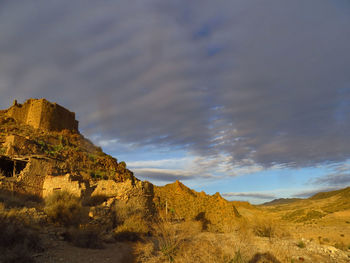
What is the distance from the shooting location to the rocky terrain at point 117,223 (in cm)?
800

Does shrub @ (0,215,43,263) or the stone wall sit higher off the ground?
the stone wall

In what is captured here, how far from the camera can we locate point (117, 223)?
12492mm

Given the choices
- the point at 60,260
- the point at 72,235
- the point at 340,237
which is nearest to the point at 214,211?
the point at 340,237

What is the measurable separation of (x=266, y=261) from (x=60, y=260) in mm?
7267

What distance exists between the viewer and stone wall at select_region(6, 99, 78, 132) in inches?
1410

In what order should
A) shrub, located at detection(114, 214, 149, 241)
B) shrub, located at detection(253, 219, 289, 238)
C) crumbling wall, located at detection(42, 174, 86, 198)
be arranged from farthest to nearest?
shrub, located at detection(253, 219, 289, 238) → crumbling wall, located at detection(42, 174, 86, 198) → shrub, located at detection(114, 214, 149, 241)

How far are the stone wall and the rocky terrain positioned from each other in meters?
4.21

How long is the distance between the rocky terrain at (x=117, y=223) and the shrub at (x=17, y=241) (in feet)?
0.08

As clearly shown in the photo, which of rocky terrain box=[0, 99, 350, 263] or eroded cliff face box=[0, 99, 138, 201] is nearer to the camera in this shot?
rocky terrain box=[0, 99, 350, 263]

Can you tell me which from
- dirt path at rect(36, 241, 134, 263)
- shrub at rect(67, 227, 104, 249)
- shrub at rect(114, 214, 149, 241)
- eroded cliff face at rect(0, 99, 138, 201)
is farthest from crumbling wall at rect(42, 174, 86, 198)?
dirt path at rect(36, 241, 134, 263)

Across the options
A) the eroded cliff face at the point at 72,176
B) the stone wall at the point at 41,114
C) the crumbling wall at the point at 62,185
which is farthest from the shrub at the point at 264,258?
the stone wall at the point at 41,114

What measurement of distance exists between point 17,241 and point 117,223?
6.00m

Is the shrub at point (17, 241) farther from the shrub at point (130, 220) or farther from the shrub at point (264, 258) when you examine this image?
the shrub at point (264, 258)

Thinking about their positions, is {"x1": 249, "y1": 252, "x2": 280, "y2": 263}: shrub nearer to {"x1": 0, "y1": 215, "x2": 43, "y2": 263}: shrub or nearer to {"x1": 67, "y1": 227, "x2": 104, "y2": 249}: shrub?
{"x1": 67, "y1": 227, "x2": 104, "y2": 249}: shrub
